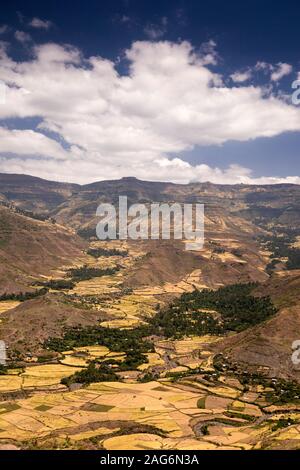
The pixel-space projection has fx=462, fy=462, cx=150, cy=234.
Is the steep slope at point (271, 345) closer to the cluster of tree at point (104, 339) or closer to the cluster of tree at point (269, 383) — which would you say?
the cluster of tree at point (269, 383)

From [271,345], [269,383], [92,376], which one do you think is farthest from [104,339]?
[269,383]

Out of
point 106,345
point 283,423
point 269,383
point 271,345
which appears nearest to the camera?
point 283,423

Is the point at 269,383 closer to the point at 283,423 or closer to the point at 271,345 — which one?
the point at 271,345

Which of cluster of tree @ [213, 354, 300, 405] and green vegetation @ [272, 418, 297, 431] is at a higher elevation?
green vegetation @ [272, 418, 297, 431]

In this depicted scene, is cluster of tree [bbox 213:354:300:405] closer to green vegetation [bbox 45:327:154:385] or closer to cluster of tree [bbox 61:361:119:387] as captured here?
green vegetation [bbox 45:327:154:385]

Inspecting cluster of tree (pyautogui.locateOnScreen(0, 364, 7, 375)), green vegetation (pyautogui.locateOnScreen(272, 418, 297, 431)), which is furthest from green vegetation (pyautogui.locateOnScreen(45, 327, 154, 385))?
green vegetation (pyautogui.locateOnScreen(272, 418, 297, 431))

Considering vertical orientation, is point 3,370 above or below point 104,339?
above

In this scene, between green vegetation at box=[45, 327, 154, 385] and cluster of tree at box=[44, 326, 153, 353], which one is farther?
cluster of tree at box=[44, 326, 153, 353]

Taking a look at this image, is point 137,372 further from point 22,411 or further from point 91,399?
point 22,411

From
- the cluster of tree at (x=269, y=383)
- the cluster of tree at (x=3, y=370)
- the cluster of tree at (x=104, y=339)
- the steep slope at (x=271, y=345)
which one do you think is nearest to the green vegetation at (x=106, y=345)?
the cluster of tree at (x=104, y=339)

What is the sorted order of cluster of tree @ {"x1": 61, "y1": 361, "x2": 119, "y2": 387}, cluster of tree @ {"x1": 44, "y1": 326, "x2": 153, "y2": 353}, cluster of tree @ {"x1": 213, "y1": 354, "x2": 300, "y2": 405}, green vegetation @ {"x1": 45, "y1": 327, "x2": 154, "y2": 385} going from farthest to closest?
1. cluster of tree @ {"x1": 44, "y1": 326, "x2": 153, "y2": 353}
2. green vegetation @ {"x1": 45, "y1": 327, "x2": 154, "y2": 385}
3. cluster of tree @ {"x1": 61, "y1": 361, "x2": 119, "y2": 387}
4. cluster of tree @ {"x1": 213, "y1": 354, "x2": 300, "y2": 405}

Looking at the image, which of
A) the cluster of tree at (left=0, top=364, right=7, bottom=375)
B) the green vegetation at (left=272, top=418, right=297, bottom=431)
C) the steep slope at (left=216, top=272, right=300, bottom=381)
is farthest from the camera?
the steep slope at (left=216, top=272, right=300, bottom=381)
